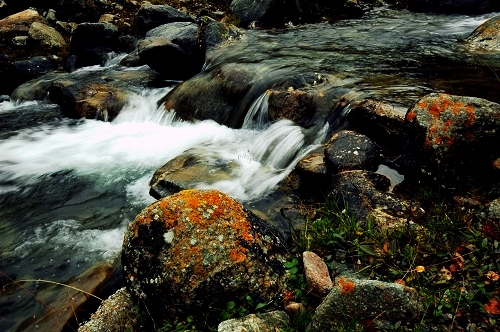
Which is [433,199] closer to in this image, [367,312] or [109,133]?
[367,312]

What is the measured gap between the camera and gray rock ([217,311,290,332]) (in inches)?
122

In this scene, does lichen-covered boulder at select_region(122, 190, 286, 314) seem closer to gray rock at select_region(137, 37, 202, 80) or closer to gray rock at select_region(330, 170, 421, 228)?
gray rock at select_region(330, 170, 421, 228)

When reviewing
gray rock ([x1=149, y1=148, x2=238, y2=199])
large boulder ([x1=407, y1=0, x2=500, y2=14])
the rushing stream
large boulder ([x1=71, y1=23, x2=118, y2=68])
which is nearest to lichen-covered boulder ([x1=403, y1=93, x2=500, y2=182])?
the rushing stream

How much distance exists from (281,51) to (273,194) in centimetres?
651

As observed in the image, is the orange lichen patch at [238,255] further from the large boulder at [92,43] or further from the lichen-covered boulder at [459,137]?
the large boulder at [92,43]

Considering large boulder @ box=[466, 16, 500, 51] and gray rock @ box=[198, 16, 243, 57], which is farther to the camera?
gray rock @ box=[198, 16, 243, 57]

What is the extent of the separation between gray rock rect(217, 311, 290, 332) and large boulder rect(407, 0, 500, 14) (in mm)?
15196

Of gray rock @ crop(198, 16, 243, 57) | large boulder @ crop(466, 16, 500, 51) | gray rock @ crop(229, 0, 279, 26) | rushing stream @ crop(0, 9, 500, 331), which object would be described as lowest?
rushing stream @ crop(0, 9, 500, 331)

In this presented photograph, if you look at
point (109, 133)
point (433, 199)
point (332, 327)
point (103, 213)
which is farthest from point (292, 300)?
point (109, 133)

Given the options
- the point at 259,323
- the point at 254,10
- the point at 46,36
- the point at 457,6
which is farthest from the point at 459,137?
the point at 46,36

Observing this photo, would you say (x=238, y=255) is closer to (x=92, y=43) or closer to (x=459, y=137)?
(x=459, y=137)

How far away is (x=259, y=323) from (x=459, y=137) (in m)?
2.93

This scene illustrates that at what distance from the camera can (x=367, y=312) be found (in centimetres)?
292

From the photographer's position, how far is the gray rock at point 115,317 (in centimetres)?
367
